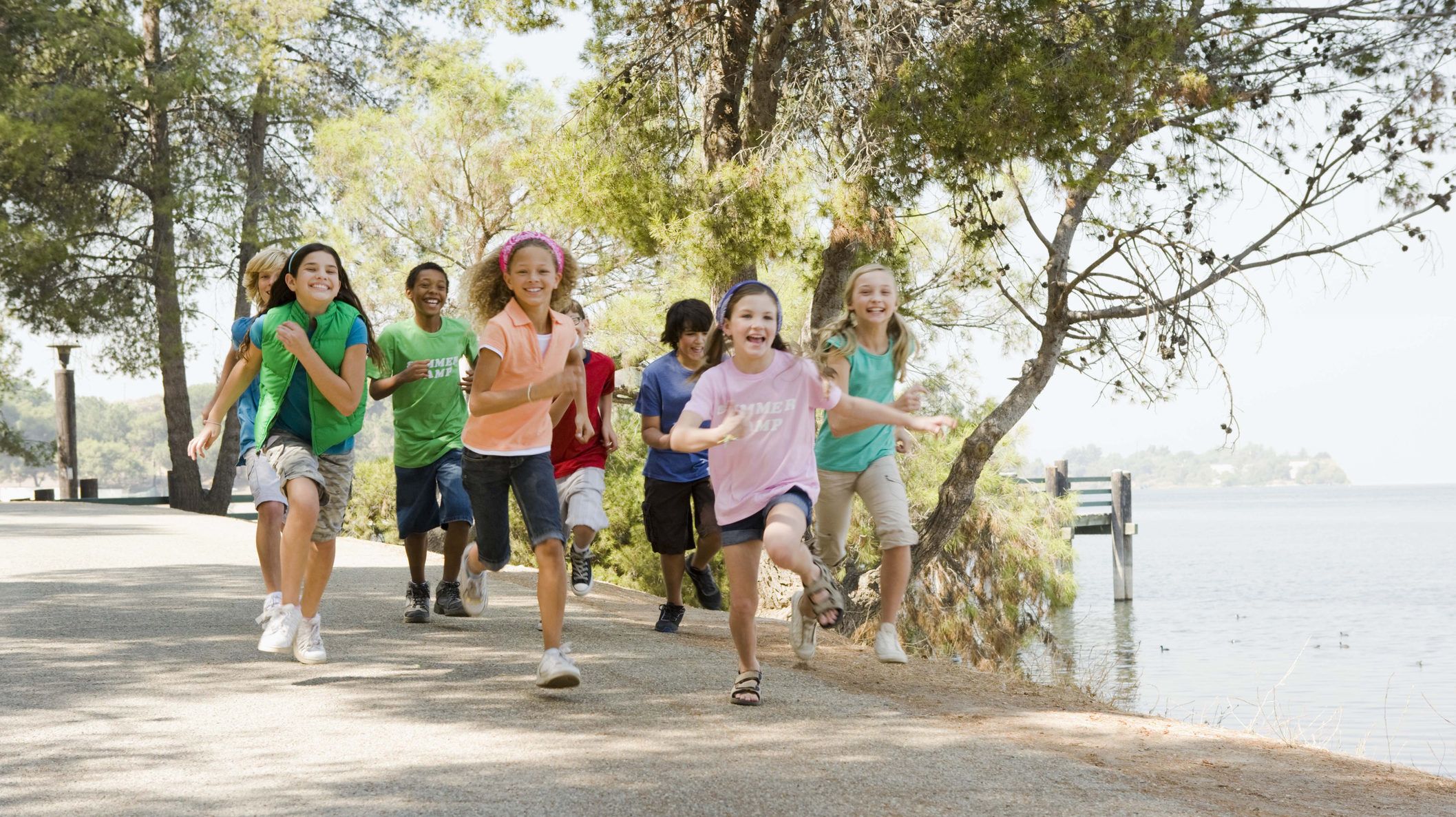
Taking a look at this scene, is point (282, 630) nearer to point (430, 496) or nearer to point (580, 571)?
point (430, 496)

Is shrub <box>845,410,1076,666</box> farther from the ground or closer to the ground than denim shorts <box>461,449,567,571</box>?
closer to the ground

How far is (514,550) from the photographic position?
61.1 ft

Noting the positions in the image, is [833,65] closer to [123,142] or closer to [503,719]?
[503,719]

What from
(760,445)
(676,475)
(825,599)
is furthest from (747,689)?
(676,475)

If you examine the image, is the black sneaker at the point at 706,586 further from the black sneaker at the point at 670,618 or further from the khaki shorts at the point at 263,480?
the khaki shorts at the point at 263,480

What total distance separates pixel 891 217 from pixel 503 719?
6102mm

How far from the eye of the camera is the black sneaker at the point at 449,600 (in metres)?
6.92

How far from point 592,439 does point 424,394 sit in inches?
33.1

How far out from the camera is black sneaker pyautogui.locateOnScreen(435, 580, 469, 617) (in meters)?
6.92

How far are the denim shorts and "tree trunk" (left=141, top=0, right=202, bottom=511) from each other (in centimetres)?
1874

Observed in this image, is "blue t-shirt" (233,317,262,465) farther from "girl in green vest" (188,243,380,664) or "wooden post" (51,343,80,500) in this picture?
"wooden post" (51,343,80,500)

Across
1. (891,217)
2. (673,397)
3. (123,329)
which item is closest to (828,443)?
(673,397)

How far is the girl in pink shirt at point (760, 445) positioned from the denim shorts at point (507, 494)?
58 cm

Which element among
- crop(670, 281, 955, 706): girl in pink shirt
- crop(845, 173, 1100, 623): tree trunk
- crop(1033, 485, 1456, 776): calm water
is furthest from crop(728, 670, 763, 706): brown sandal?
crop(845, 173, 1100, 623): tree trunk
